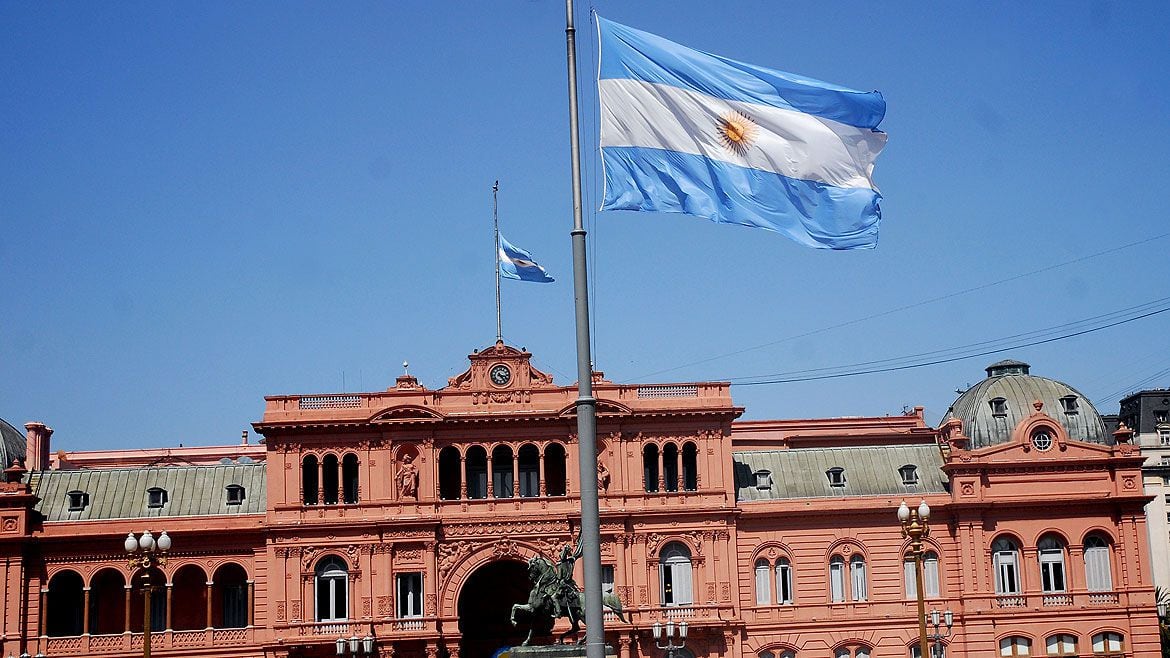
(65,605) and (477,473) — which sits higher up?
(477,473)

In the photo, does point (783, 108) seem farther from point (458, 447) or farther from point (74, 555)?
point (74, 555)

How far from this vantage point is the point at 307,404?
80.5 m

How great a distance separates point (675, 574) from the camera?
80125 millimetres

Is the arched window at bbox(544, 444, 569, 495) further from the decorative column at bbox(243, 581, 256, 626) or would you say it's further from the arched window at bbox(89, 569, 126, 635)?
the arched window at bbox(89, 569, 126, 635)

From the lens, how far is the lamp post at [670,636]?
77338mm

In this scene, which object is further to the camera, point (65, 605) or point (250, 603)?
point (65, 605)

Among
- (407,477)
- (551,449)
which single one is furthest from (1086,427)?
(407,477)

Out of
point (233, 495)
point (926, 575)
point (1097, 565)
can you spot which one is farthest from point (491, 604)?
point (1097, 565)

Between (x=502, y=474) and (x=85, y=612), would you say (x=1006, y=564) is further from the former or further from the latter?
(x=85, y=612)

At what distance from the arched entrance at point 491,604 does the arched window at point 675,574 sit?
26.0 ft

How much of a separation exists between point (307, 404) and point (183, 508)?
9.57 m

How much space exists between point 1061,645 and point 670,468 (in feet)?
72.7

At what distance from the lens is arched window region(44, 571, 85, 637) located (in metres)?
81.1

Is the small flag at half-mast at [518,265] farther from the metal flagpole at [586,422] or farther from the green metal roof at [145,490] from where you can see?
the metal flagpole at [586,422]
